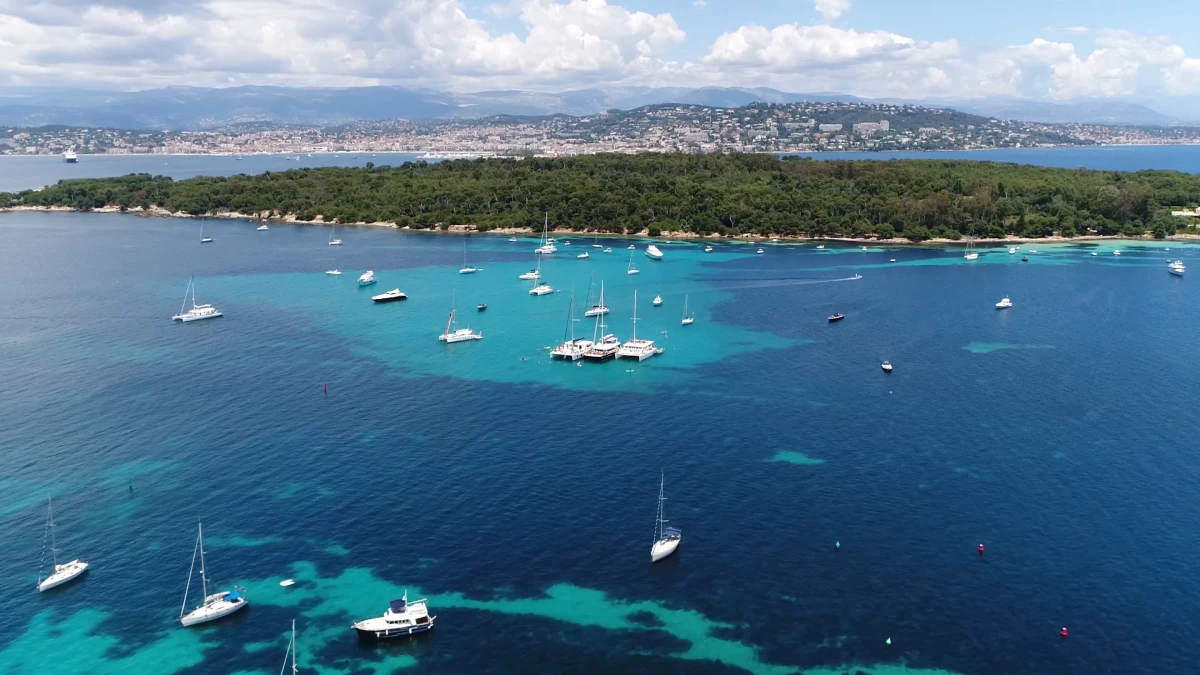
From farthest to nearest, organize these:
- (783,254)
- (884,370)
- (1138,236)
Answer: (1138,236) → (783,254) → (884,370)

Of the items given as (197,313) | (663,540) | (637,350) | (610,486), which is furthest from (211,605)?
(197,313)

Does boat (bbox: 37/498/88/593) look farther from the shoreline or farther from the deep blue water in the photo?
the shoreline

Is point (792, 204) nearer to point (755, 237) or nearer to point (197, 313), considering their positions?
point (755, 237)

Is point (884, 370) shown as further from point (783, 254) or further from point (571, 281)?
point (783, 254)

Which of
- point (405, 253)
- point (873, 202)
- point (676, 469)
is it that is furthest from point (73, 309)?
point (873, 202)

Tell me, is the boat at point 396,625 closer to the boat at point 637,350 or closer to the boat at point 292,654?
the boat at point 292,654

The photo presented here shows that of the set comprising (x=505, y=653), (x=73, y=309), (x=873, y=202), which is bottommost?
(x=505, y=653)

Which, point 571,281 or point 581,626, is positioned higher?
point 571,281
